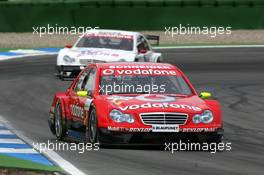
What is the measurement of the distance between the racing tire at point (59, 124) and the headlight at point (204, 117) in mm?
2293

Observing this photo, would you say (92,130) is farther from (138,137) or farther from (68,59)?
(68,59)

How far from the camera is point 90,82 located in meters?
14.6

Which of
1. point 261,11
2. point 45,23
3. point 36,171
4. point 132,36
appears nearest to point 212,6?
point 261,11

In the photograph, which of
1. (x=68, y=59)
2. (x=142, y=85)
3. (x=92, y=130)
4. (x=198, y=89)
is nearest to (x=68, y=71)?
(x=68, y=59)

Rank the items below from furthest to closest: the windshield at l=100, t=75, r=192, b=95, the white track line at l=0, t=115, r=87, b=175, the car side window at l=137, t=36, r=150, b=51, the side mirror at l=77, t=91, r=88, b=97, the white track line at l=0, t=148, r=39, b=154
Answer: the car side window at l=137, t=36, r=150, b=51
the windshield at l=100, t=75, r=192, b=95
the side mirror at l=77, t=91, r=88, b=97
the white track line at l=0, t=148, r=39, b=154
the white track line at l=0, t=115, r=87, b=175

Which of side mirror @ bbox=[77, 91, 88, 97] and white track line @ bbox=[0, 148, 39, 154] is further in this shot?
side mirror @ bbox=[77, 91, 88, 97]

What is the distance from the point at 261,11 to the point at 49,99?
17.6m

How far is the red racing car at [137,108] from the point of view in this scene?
1323 cm

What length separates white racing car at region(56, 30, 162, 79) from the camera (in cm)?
2494

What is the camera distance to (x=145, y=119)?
13.2m

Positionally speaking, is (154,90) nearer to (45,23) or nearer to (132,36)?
(132,36)

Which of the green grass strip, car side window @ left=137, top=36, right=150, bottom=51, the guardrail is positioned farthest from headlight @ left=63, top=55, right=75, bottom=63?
the green grass strip

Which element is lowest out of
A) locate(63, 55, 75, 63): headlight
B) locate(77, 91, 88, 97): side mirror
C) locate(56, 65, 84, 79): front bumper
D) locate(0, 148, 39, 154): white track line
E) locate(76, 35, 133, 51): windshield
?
locate(56, 65, 84, 79): front bumper

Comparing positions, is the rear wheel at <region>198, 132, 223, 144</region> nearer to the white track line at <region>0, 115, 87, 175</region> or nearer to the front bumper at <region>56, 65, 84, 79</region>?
the white track line at <region>0, 115, 87, 175</region>
